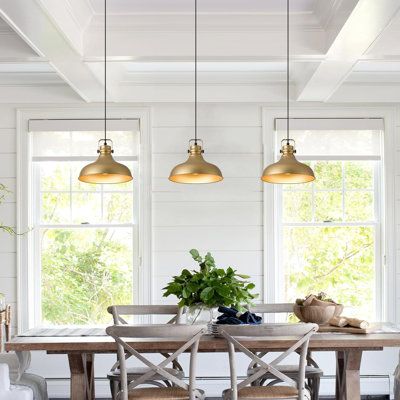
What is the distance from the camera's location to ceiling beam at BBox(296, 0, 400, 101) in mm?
3625

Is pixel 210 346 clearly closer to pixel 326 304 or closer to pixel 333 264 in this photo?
pixel 326 304

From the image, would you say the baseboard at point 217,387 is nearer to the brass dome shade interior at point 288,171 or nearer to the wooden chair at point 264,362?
the wooden chair at point 264,362

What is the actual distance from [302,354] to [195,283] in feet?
2.73

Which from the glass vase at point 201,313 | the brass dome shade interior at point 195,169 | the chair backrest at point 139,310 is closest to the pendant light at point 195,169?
the brass dome shade interior at point 195,169

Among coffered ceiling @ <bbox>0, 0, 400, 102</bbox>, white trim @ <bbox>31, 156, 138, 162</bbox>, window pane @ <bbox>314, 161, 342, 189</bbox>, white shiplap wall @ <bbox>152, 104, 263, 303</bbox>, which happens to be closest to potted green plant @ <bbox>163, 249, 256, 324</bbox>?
coffered ceiling @ <bbox>0, 0, 400, 102</bbox>

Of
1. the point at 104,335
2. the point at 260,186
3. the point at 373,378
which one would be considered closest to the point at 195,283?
the point at 104,335

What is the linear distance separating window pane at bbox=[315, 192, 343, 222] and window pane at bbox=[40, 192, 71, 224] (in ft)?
7.34

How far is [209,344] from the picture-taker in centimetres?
396

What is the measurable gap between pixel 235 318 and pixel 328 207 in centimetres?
238

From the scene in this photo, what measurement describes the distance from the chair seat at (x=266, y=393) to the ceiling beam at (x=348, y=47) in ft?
6.71

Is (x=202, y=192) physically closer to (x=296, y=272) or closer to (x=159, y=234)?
(x=159, y=234)

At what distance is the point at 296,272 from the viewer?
251 inches

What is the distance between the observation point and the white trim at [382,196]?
20.5ft

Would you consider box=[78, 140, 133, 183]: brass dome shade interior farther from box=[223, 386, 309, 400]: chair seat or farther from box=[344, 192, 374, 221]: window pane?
box=[344, 192, 374, 221]: window pane
